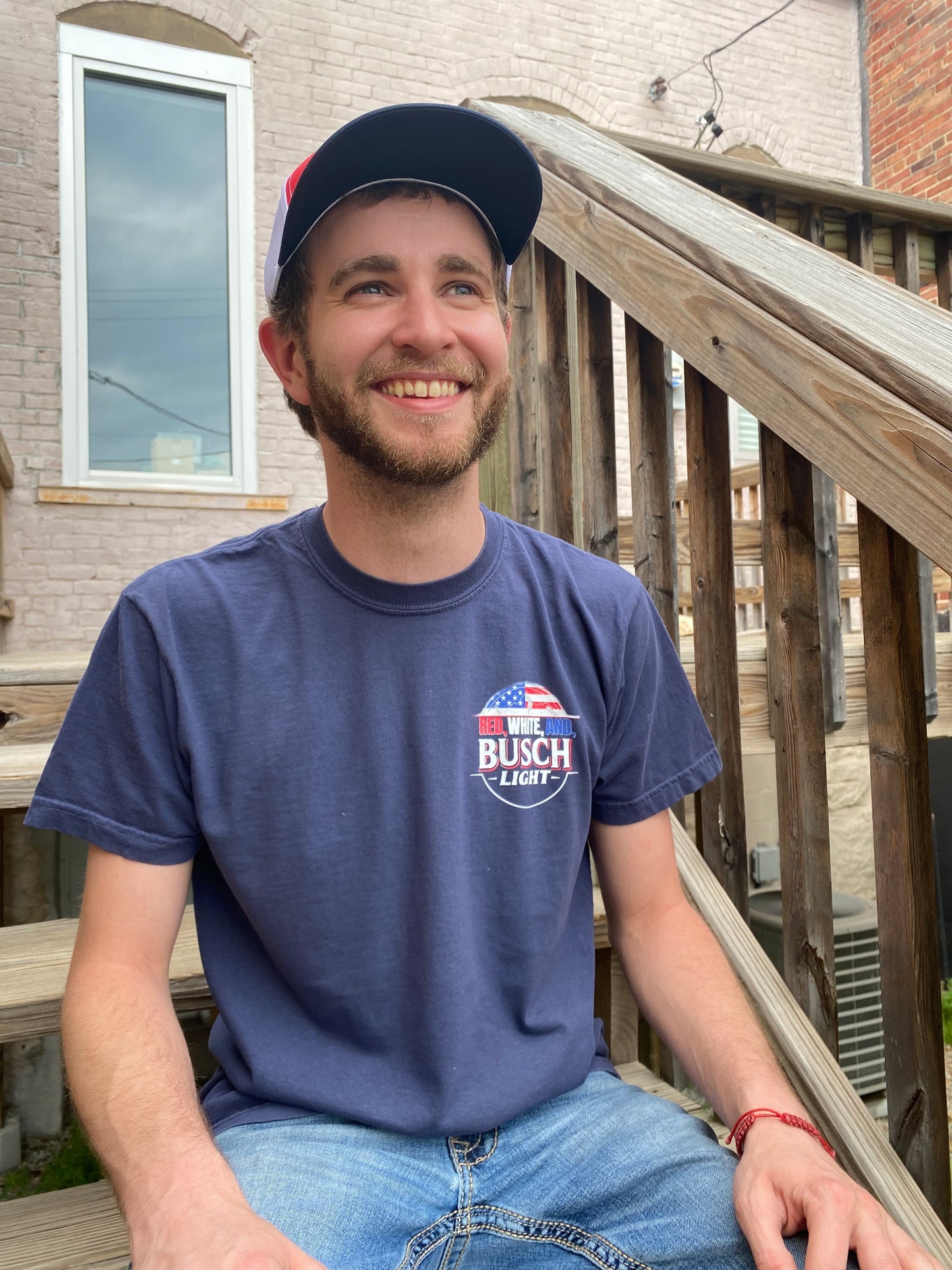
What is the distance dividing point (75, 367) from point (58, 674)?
3.77 metres

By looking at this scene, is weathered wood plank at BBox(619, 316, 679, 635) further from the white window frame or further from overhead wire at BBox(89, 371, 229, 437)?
overhead wire at BBox(89, 371, 229, 437)

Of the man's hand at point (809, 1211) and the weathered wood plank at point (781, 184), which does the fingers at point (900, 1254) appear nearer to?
the man's hand at point (809, 1211)

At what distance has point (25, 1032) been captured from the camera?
129 cm

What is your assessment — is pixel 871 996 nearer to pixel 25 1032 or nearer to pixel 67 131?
pixel 25 1032

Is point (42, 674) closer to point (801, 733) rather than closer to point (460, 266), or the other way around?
point (460, 266)

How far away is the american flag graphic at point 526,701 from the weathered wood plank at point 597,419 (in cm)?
59

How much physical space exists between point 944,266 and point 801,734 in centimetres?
132

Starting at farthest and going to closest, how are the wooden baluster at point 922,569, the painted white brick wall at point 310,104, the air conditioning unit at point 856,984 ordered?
the painted white brick wall at point 310,104 < the air conditioning unit at point 856,984 < the wooden baluster at point 922,569

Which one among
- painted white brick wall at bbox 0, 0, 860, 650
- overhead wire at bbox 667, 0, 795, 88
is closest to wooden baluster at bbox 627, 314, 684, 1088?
painted white brick wall at bbox 0, 0, 860, 650

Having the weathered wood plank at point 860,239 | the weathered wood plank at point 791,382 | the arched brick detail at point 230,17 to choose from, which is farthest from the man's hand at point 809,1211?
the arched brick detail at point 230,17

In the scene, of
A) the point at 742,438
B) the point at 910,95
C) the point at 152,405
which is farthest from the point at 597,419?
the point at 910,95

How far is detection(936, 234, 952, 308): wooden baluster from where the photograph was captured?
2061mm

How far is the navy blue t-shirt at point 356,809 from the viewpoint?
106 centimetres

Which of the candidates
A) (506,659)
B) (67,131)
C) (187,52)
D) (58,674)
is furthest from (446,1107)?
(187,52)
